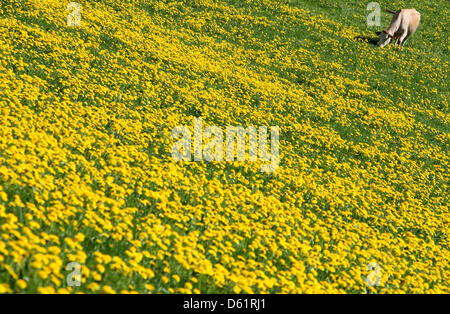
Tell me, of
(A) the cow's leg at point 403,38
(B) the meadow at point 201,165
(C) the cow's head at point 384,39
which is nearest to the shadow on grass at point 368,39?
(C) the cow's head at point 384,39

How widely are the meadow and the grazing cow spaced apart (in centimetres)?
391

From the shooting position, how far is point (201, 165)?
32.0 feet

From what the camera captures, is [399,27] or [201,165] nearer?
[201,165]

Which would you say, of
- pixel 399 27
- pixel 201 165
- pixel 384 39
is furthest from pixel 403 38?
pixel 201 165

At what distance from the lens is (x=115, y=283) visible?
502 cm

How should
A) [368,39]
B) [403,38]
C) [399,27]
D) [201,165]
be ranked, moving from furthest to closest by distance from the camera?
[403,38] → [368,39] → [399,27] → [201,165]

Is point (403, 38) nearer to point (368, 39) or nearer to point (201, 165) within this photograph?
point (368, 39)

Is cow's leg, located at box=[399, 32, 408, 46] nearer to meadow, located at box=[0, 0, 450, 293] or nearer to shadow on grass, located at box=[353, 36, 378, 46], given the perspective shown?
shadow on grass, located at box=[353, 36, 378, 46]

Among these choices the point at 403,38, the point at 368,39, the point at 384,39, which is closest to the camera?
the point at 384,39

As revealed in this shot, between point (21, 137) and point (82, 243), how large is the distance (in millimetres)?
2961

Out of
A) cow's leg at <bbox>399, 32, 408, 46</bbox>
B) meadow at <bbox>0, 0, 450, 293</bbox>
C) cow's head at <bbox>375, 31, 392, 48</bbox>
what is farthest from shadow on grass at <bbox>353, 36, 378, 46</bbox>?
meadow at <bbox>0, 0, 450, 293</bbox>

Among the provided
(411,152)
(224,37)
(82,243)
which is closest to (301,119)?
(411,152)

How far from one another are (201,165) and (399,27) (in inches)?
969

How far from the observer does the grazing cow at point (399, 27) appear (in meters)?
28.3
